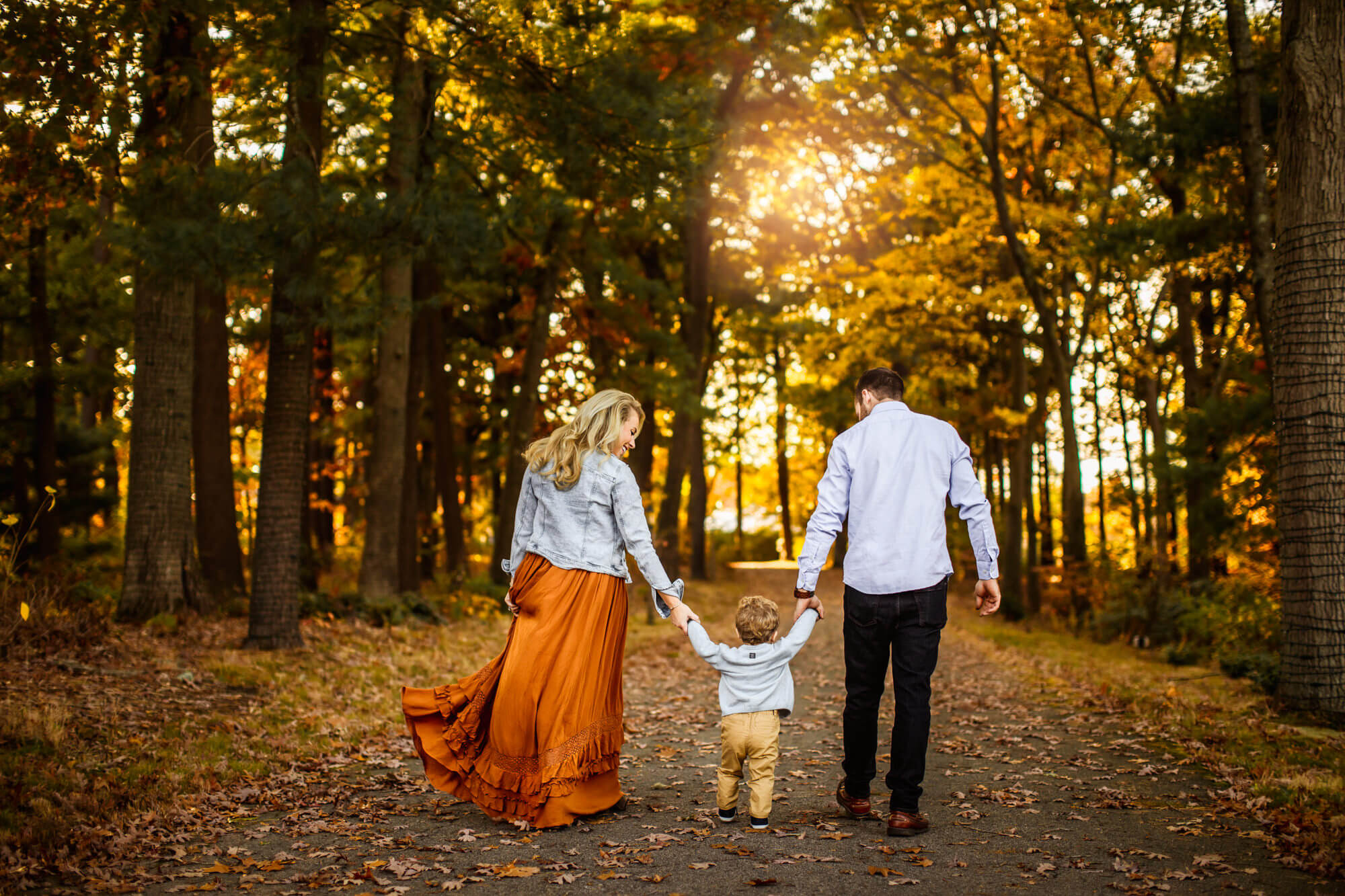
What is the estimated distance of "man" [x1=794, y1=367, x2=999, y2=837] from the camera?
4820 millimetres

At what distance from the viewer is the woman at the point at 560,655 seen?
5.07m

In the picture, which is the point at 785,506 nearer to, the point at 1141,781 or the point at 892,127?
the point at 892,127

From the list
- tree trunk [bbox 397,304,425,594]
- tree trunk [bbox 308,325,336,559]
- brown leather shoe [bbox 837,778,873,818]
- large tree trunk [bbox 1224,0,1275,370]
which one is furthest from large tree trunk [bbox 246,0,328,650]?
tree trunk [bbox 308,325,336,559]

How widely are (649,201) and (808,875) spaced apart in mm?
8608

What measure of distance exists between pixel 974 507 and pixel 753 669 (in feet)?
4.55

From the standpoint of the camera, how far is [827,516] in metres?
4.97

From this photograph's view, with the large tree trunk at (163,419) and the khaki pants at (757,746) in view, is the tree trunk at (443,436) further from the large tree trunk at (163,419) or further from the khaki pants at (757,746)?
the khaki pants at (757,746)

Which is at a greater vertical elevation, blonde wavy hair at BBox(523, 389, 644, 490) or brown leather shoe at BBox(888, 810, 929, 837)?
blonde wavy hair at BBox(523, 389, 644, 490)

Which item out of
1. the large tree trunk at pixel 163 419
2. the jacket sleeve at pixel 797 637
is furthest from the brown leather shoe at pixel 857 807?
the large tree trunk at pixel 163 419

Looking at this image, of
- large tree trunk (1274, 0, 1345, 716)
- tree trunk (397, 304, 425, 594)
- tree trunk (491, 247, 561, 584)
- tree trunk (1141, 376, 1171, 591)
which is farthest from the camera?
tree trunk (491, 247, 561, 584)

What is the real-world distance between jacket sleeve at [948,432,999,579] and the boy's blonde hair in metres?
1.07

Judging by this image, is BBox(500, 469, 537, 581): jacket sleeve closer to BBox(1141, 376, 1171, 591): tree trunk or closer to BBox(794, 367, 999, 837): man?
BBox(794, 367, 999, 837): man

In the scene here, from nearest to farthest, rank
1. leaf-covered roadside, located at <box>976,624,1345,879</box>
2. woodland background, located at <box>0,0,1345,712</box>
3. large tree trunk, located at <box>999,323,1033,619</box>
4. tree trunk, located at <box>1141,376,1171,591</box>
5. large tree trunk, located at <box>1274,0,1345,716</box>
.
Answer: leaf-covered roadside, located at <box>976,624,1345,879</box> < large tree trunk, located at <box>1274,0,1345,716</box> < woodland background, located at <box>0,0,1345,712</box> < tree trunk, located at <box>1141,376,1171,591</box> < large tree trunk, located at <box>999,323,1033,619</box>

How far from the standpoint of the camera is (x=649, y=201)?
11352mm
